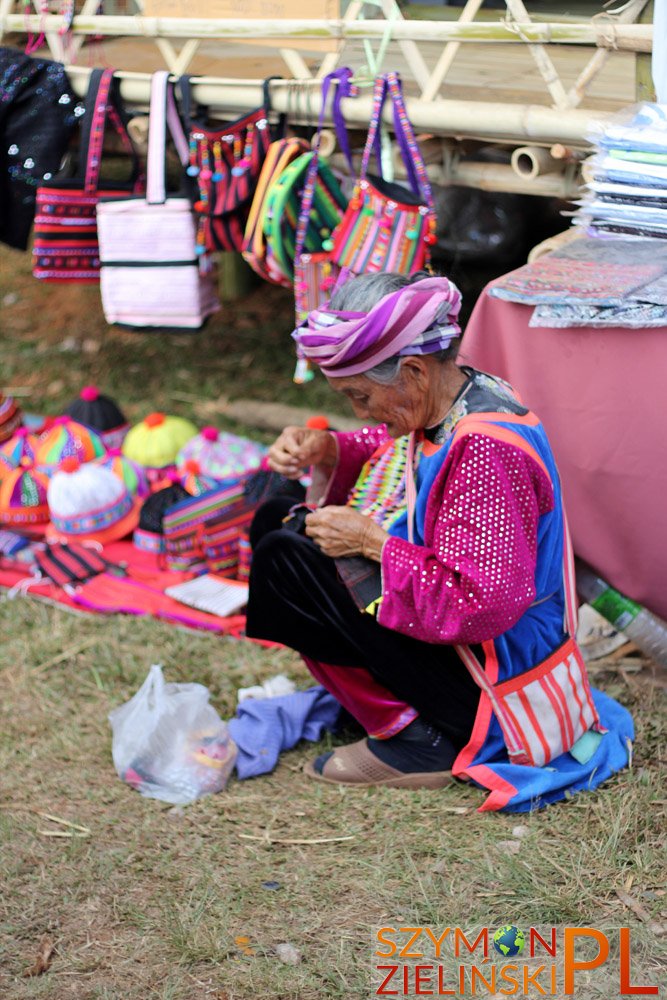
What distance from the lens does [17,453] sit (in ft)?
14.8

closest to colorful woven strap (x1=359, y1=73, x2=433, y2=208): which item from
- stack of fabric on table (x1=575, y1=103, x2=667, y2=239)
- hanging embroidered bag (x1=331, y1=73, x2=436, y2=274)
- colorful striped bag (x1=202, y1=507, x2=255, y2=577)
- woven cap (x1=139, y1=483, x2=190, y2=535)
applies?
hanging embroidered bag (x1=331, y1=73, x2=436, y2=274)

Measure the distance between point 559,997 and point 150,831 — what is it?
1.11m

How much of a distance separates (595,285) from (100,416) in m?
2.55

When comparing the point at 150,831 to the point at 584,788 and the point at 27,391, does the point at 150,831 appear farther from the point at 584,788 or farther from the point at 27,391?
the point at 27,391

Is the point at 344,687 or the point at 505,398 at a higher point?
the point at 505,398

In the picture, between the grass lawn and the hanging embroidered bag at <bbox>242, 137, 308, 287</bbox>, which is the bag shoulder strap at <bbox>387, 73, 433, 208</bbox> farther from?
the grass lawn

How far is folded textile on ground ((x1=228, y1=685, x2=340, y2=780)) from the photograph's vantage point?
3.03 m

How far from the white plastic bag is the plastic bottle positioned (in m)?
1.09

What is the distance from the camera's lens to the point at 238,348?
6125mm

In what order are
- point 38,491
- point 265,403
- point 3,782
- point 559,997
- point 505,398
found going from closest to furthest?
point 559,997, point 505,398, point 3,782, point 38,491, point 265,403

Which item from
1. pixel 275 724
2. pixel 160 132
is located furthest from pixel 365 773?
pixel 160 132

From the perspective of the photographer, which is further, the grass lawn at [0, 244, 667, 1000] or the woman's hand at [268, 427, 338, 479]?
the woman's hand at [268, 427, 338, 479]

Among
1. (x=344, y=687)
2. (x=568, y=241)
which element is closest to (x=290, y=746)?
(x=344, y=687)

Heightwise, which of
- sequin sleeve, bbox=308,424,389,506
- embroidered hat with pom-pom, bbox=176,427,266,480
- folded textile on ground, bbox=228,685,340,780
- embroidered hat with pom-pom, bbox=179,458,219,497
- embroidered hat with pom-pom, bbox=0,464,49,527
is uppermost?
sequin sleeve, bbox=308,424,389,506
